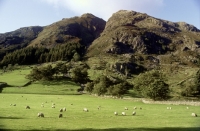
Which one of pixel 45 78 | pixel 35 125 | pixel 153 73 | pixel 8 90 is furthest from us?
pixel 45 78

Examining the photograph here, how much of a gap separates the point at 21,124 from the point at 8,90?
250ft

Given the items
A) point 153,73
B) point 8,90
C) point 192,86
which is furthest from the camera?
point 192,86

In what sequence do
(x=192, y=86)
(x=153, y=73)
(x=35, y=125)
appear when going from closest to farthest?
(x=35, y=125) → (x=153, y=73) → (x=192, y=86)

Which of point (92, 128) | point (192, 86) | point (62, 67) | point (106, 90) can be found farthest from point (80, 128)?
point (62, 67)

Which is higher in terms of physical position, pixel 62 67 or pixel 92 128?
pixel 62 67

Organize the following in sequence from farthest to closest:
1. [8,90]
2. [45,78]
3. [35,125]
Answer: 1. [45,78]
2. [8,90]
3. [35,125]

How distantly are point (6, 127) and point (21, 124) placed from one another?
1.78 meters

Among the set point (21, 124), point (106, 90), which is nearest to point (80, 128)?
point (21, 124)

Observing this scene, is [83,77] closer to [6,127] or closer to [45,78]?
[45,78]

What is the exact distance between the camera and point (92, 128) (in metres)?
21.6

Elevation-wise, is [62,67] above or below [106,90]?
above

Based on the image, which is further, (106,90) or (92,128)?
(106,90)

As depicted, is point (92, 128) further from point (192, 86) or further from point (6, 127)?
point (192, 86)

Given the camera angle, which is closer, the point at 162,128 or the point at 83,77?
the point at 162,128
